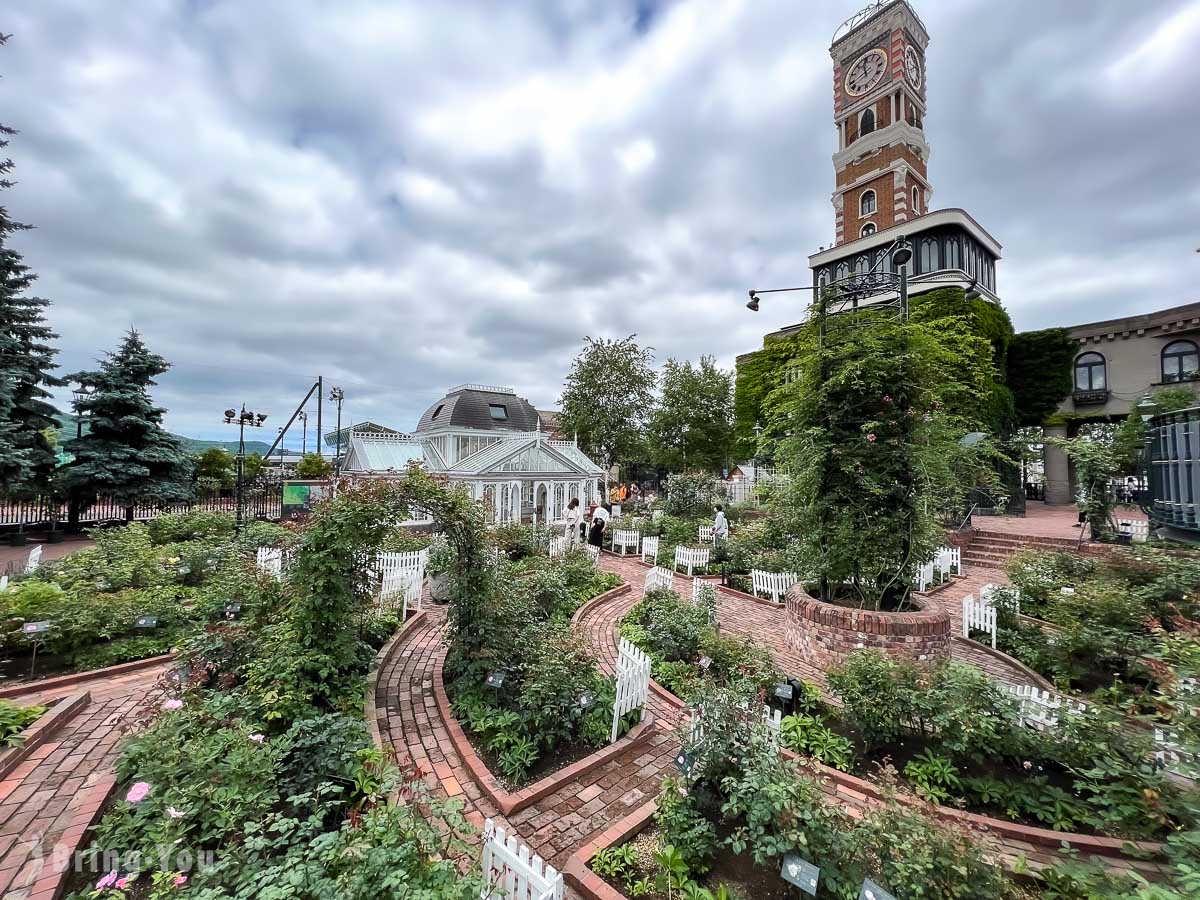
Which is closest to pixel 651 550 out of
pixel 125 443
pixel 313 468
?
pixel 125 443

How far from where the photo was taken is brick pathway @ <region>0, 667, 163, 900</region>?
8.65ft

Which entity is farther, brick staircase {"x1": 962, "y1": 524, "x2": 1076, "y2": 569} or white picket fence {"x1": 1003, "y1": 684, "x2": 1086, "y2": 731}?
brick staircase {"x1": 962, "y1": 524, "x2": 1076, "y2": 569}

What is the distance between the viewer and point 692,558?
10578 millimetres

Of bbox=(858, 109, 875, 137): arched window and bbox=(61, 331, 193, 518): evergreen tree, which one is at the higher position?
bbox=(858, 109, 875, 137): arched window

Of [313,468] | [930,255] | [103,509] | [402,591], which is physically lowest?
[402,591]

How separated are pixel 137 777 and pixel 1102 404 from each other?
107 feet

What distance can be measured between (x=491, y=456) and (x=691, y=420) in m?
12.9

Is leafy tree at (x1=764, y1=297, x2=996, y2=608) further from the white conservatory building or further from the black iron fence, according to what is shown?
the black iron fence

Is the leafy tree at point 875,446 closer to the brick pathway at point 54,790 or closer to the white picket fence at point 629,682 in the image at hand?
the white picket fence at point 629,682

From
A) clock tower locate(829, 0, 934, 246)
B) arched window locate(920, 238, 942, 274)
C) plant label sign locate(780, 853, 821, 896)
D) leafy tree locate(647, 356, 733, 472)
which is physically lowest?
plant label sign locate(780, 853, 821, 896)

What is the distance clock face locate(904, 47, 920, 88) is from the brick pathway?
40.1 m

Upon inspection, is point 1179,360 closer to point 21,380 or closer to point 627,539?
point 627,539

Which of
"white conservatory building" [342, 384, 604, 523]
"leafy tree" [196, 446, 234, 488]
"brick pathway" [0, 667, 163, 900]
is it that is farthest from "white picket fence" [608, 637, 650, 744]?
"leafy tree" [196, 446, 234, 488]

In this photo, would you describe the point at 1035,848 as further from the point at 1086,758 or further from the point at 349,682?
the point at 349,682
